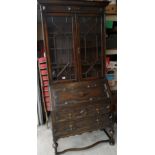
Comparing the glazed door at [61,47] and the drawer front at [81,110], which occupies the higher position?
the glazed door at [61,47]

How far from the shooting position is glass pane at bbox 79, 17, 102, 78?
1.84 m

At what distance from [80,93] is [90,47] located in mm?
655

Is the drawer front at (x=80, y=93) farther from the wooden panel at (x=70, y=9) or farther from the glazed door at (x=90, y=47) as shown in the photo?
the wooden panel at (x=70, y=9)

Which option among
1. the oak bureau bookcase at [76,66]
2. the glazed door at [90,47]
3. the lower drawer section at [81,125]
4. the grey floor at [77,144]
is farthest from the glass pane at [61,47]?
the grey floor at [77,144]

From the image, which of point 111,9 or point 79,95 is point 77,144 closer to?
point 79,95

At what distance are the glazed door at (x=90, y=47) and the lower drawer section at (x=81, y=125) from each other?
56cm

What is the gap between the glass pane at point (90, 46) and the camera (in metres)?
1.84

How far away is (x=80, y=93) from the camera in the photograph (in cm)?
183

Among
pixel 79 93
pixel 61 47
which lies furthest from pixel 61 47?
pixel 79 93

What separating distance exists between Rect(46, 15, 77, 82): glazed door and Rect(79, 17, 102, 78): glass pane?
0.47 feet
